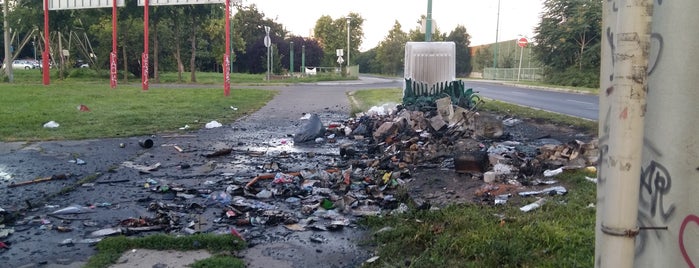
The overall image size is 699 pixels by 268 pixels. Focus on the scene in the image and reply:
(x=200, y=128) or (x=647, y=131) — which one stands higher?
(x=647, y=131)

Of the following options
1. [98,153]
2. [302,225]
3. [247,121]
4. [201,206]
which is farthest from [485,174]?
[247,121]

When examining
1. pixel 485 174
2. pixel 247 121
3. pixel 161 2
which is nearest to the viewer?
pixel 485 174

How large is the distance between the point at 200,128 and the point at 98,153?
384 cm

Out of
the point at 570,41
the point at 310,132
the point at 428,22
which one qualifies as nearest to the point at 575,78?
the point at 570,41

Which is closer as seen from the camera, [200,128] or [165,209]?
[165,209]

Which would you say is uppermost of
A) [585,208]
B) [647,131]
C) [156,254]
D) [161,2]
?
[161,2]

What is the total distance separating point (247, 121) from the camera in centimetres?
1488

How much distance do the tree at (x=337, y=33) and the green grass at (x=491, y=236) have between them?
70180 mm

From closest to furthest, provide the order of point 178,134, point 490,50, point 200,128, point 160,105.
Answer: point 178,134 < point 200,128 < point 160,105 < point 490,50

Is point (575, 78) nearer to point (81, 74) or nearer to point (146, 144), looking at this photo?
point (146, 144)

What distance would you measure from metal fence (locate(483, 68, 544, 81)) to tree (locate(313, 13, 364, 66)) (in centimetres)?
1993

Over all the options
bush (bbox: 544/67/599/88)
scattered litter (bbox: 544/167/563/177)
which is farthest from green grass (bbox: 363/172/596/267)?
bush (bbox: 544/67/599/88)

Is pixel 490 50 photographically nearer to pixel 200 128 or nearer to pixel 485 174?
pixel 200 128

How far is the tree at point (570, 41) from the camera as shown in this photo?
38322 mm
